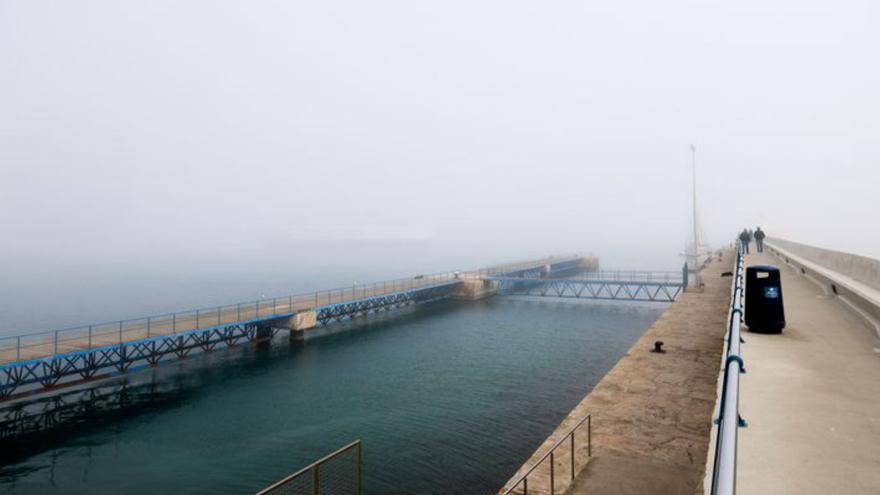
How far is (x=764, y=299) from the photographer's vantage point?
1038 cm

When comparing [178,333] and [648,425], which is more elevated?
[648,425]

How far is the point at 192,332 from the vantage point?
40.4 metres

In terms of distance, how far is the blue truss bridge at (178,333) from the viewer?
1265 inches

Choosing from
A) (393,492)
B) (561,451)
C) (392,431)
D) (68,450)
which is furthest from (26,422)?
(561,451)

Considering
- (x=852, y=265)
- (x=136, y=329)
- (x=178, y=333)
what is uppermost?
(x=852, y=265)

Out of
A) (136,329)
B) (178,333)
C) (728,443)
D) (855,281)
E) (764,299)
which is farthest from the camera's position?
(136,329)

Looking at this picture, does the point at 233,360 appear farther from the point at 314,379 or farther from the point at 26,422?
the point at 26,422

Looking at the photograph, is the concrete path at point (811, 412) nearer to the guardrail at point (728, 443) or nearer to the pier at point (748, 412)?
the pier at point (748, 412)

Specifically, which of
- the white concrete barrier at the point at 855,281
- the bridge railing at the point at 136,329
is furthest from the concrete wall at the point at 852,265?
the bridge railing at the point at 136,329

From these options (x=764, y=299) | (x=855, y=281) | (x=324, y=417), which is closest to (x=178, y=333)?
(x=324, y=417)

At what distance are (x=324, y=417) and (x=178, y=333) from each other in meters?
18.9

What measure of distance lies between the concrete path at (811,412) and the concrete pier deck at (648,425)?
412cm

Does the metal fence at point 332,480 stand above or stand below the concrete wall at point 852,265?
below

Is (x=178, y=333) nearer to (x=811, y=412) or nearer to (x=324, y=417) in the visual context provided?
(x=324, y=417)
